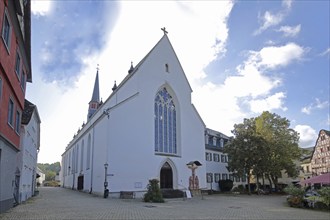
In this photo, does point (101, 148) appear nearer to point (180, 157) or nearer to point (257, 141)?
point (180, 157)

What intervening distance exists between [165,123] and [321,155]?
40.4 metres

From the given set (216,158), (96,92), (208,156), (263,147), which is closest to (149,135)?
(263,147)

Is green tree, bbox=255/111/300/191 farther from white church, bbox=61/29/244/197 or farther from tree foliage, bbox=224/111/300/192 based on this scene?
white church, bbox=61/29/244/197

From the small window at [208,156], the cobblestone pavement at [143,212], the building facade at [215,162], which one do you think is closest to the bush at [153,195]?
the cobblestone pavement at [143,212]

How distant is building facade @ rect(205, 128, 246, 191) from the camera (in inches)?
1774

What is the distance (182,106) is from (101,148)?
469 inches

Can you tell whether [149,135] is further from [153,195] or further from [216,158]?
[216,158]

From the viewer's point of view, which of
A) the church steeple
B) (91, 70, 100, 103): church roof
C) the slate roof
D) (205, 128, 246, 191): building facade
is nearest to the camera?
the slate roof

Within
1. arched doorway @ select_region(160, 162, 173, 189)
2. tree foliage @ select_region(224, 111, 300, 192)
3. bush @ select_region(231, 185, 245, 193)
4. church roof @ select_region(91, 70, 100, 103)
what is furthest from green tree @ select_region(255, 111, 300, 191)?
church roof @ select_region(91, 70, 100, 103)

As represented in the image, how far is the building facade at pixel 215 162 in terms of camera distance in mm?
45062

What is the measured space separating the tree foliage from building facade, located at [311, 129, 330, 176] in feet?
61.0

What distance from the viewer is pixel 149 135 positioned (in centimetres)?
3159

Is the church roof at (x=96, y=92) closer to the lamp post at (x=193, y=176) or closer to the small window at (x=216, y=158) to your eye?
the small window at (x=216, y=158)

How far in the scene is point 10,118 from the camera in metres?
16.3
